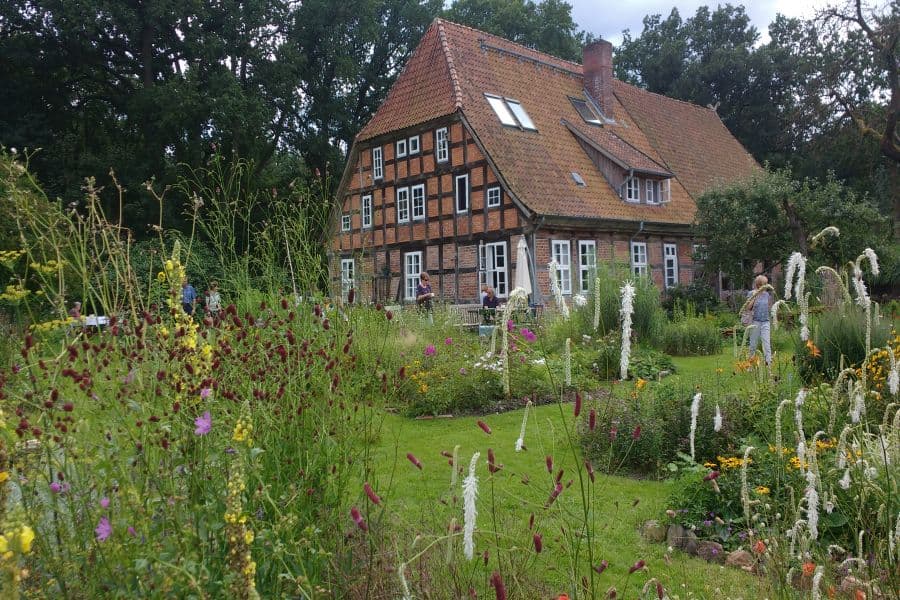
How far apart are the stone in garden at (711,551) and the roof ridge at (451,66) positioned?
17.3 m

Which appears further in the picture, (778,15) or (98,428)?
(778,15)

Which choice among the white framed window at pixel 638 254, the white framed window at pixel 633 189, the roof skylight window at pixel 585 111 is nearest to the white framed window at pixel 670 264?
the white framed window at pixel 638 254

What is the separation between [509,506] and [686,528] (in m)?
1.16

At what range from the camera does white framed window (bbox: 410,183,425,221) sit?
21.8 metres

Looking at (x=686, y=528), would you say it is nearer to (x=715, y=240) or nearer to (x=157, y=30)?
(x=715, y=240)

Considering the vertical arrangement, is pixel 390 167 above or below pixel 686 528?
above

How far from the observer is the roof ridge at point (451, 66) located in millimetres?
20281

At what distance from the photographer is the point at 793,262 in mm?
3287

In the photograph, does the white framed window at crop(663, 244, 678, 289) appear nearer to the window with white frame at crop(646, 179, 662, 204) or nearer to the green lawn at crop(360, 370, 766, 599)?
the window with white frame at crop(646, 179, 662, 204)

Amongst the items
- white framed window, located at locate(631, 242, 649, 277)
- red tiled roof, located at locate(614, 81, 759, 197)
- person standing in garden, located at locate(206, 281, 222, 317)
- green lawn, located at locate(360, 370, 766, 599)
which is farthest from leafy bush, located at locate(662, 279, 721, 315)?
person standing in garden, located at locate(206, 281, 222, 317)

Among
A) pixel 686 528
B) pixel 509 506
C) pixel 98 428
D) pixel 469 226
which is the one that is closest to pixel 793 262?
pixel 686 528

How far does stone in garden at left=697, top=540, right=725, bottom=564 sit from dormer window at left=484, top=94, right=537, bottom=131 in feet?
59.9

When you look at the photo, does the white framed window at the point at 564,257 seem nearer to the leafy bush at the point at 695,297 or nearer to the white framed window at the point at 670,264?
the leafy bush at the point at 695,297

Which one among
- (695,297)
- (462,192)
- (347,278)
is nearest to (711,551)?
(347,278)
